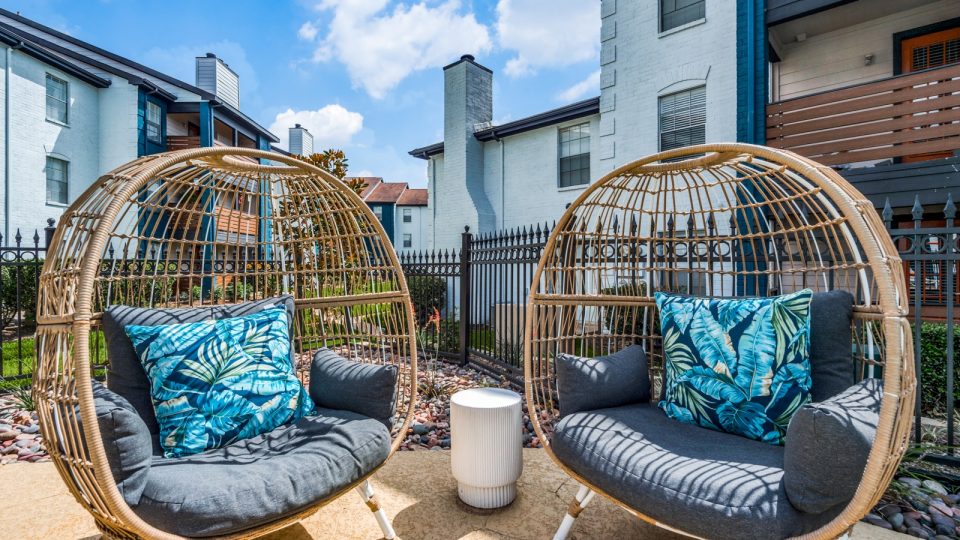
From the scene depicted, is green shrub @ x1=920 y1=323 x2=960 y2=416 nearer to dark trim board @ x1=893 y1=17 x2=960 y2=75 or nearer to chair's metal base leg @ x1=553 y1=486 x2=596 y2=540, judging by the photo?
chair's metal base leg @ x1=553 y1=486 x2=596 y2=540

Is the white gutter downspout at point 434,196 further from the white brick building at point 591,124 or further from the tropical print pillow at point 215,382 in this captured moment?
the tropical print pillow at point 215,382

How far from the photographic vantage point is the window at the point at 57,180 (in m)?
9.34

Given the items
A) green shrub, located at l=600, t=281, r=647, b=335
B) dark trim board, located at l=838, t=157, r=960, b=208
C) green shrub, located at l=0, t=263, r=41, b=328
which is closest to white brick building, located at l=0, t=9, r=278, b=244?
green shrub, located at l=0, t=263, r=41, b=328

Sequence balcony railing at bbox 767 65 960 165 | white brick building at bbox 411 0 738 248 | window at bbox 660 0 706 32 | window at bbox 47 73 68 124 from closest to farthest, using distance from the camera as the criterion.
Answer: balcony railing at bbox 767 65 960 165 → white brick building at bbox 411 0 738 248 → window at bbox 660 0 706 32 → window at bbox 47 73 68 124

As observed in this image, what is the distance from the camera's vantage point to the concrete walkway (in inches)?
74.8

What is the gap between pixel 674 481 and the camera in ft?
4.76

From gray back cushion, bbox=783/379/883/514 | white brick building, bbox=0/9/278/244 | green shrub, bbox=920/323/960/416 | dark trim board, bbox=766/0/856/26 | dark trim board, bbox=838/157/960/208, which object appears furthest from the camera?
white brick building, bbox=0/9/278/244

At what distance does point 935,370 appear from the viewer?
342 centimetres

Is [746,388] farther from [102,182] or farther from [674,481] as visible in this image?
[102,182]

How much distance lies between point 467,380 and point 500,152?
22.6 feet

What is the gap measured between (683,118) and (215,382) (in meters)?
6.93

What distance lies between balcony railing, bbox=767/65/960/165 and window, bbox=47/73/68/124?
12.8m

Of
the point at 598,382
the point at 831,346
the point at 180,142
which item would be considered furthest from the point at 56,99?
the point at 831,346

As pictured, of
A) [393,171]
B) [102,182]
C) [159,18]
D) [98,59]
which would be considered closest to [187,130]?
[98,59]
